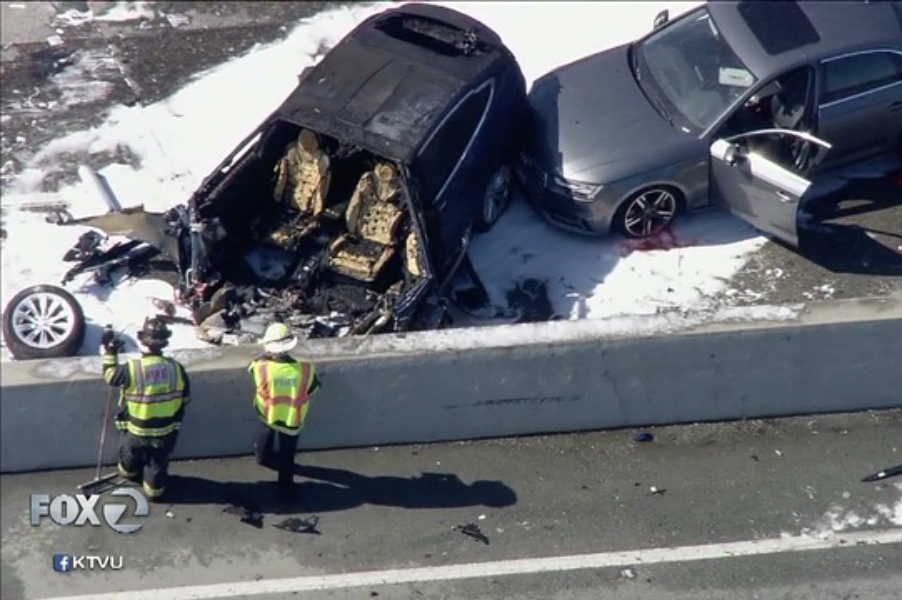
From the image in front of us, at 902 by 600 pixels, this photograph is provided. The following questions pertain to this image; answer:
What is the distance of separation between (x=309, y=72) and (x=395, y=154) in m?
1.65

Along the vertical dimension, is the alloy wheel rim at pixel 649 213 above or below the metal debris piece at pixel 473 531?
above

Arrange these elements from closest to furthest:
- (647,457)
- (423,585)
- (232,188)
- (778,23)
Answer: (423,585) → (647,457) → (232,188) → (778,23)

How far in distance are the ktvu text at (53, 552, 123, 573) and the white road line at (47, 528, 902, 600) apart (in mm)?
243

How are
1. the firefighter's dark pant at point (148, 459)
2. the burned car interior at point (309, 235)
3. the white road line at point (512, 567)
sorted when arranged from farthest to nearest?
the burned car interior at point (309, 235), the firefighter's dark pant at point (148, 459), the white road line at point (512, 567)

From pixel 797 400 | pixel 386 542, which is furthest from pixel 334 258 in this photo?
pixel 797 400

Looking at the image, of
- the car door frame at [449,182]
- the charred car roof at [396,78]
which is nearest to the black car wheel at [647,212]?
the car door frame at [449,182]

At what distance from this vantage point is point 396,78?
40.5 ft

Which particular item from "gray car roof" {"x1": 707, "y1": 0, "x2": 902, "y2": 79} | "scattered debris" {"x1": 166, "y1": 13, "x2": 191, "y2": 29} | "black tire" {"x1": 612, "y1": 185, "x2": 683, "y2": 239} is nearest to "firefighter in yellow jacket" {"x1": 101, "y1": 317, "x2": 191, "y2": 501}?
"black tire" {"x1": 612, "y1": 185, "x2": 683, "y2": 239}

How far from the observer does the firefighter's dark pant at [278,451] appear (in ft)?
35.0

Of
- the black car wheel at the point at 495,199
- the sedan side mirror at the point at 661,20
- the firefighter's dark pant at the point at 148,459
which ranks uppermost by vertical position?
the sedan side mirror at the point at 661,20

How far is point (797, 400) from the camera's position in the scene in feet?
37.8

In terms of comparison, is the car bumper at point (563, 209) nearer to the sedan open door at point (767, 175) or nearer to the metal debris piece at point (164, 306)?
the sedan open door at point (767, 175)

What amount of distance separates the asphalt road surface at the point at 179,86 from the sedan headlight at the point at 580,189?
1401mm

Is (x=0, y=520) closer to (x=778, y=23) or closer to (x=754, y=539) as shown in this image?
(x=754, y=539)
